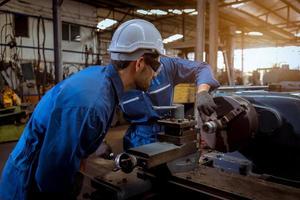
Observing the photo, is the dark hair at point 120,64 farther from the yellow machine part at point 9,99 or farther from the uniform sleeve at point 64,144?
the yellow machine part at point 9,99

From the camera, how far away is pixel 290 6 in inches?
207

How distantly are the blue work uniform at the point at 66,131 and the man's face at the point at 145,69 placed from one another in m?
0.10

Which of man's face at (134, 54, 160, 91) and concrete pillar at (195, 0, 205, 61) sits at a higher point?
concrete pillar at (195, 0, 205, 61)

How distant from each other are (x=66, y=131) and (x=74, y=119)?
4 cm

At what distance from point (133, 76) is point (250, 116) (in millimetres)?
480

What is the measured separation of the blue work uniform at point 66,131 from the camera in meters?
0.70

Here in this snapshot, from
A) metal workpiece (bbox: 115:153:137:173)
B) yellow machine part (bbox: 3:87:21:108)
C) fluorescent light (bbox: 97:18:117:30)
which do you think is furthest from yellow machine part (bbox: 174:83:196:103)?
fluorescent light (bbox: 97:18:117:30)

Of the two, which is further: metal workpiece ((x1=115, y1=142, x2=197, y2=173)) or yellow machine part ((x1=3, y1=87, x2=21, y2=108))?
yellow machine part ((x1=3, y1=87, x2=21, y2=108))

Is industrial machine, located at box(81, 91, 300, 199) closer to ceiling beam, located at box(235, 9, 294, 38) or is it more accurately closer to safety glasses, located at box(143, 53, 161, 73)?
safety glasses, located at box(143, 53, 161, 73)

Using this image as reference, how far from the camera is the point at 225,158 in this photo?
1.19m

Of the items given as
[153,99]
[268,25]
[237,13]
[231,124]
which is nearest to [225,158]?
[231,124]

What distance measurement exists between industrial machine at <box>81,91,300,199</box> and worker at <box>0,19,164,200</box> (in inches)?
5.5

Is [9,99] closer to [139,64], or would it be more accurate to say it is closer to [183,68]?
[183,68]

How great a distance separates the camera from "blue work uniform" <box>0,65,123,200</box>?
0.70 m
